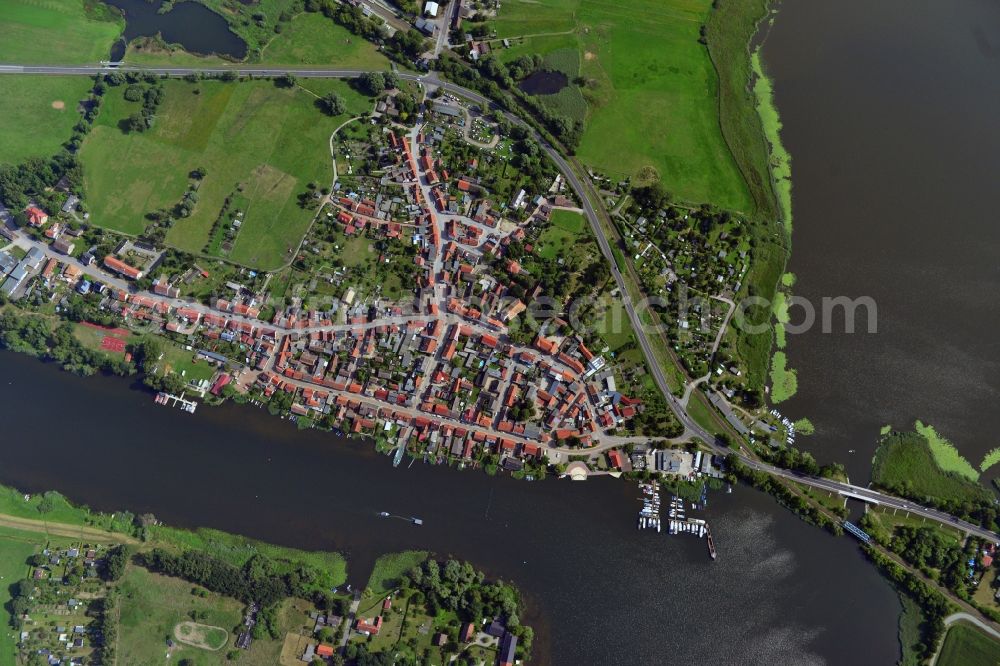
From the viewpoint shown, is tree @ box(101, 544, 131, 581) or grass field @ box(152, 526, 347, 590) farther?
grass field @ box(152, 526, 347, 590)

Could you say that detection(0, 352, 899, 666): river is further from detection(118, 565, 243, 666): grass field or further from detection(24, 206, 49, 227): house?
detection(24, 206, 49, 227): house

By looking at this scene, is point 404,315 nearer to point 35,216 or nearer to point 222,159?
point 222,159

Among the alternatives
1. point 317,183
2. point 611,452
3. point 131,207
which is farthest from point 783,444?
point 131,207

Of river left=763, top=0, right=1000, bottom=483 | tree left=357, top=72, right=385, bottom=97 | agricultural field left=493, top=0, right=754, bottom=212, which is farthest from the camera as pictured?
tree left=357, top=72, right=385, bottom=97

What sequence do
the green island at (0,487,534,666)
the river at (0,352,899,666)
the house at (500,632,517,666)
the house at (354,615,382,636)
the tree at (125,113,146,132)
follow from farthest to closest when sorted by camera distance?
the tree at (125,113,146,132), the river at (0,352,899,666), the house at (354,615,382,636), the green island at (0,487,534,666), the house at (500,632,517,666)

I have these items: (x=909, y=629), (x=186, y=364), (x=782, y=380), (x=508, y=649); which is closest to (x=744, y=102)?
(x=782, y=380)

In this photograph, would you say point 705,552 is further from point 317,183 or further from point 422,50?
point 422,50

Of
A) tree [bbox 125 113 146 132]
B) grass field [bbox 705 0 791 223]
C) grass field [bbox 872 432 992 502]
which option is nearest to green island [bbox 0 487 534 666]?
grass field [bbox 872 432 992 502]
